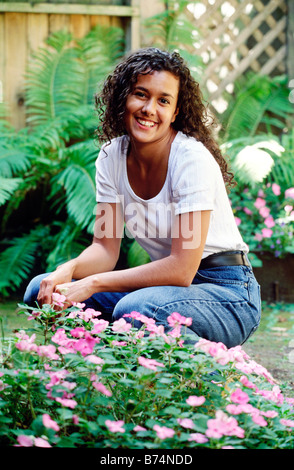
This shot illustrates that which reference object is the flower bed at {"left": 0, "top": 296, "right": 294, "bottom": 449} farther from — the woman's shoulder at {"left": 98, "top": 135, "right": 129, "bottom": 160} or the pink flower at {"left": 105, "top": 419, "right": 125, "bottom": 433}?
the woman's shoulder at {"left": 98, "top": 135, "right": 129, "bottom": 160}

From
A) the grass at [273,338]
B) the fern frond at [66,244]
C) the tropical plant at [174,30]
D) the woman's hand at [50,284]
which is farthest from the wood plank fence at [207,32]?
the woman's hand at [50,284]

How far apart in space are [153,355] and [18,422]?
0.40 meters

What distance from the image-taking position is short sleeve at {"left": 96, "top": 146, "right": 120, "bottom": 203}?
2.43 metres

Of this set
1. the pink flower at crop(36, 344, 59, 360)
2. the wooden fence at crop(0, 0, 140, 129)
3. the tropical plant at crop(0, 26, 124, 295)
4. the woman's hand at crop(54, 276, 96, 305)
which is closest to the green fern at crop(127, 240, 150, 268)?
the tropical plant at crop(0, 26, 124, 295)

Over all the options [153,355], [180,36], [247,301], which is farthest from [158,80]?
[180,36]

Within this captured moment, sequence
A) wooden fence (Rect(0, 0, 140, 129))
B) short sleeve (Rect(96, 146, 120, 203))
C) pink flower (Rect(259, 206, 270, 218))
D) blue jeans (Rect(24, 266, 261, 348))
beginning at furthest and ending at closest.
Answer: wooden fence (Rect(0, 0, 140, 129)) → pink flower (Rect(259, 206, 270, 218)) → short sleeve (Rect(96, 146, 120, 203)) → blue jeans (Rect(24, 266, 261, 348))

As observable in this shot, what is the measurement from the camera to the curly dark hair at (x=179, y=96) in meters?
2.19

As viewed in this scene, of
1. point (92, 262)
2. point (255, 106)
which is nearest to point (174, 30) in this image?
point (255, 106)

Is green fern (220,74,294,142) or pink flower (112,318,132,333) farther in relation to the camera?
green fern (220,74,294,142)

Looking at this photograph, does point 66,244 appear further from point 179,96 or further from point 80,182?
point 179,96

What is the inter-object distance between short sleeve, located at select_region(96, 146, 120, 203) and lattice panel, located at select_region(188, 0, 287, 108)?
10.3ft

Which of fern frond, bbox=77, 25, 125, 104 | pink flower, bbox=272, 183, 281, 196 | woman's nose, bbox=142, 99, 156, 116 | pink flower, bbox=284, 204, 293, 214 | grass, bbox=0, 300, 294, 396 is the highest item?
fern frond, bbox=77, 25, 125, 104

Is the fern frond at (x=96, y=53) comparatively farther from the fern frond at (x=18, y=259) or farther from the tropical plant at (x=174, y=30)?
the fern frond at (x=18, y=259)

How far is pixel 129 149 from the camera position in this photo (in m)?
2.44
